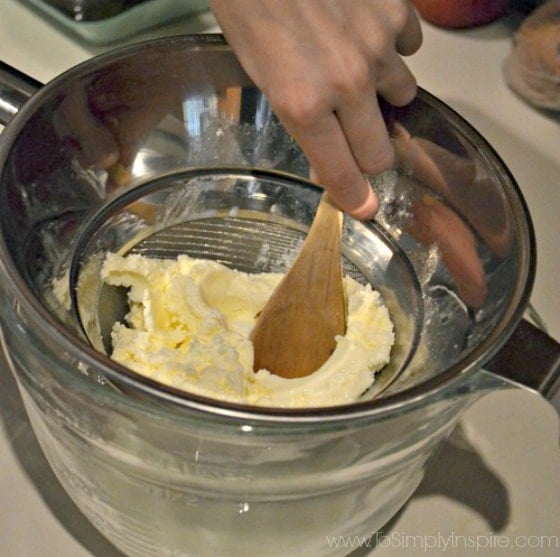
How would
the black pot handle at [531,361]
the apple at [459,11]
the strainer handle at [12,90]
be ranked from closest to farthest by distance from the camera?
the black pot handle at [531,361] → the strainer handle at [12,90] → the apple at [459,11]

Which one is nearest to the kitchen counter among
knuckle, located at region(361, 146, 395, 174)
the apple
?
the apple

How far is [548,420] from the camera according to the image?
574 millimetres

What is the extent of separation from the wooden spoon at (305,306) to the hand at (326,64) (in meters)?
0.05

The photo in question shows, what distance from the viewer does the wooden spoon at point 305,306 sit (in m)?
0.51

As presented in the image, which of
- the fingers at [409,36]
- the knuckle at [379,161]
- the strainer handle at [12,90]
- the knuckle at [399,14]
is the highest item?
the strainer handle at [12,90]

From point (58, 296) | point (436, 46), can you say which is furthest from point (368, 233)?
point (436, 46)

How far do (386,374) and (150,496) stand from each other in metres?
0.18

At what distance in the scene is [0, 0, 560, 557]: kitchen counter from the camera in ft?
1.60

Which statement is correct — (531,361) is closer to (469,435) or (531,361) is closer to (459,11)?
(469,435)

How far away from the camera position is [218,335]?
501 millimetres

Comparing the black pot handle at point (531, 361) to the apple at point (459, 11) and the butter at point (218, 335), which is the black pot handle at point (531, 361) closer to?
the butter at point (218, 335)

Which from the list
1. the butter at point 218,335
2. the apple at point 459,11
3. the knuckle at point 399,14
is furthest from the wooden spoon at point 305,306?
the apple at point 459,11

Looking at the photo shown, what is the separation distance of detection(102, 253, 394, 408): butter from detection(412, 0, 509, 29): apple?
1.42ft

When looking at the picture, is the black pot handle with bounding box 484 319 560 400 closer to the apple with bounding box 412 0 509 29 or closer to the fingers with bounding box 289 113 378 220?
the fingers with bounding box 289 113 378 220
